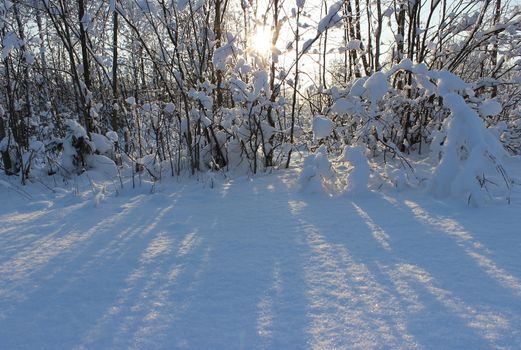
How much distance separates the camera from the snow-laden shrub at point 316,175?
93.5 inches

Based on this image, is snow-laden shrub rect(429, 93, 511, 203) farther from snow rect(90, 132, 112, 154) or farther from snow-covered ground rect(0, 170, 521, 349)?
snow rect(90, 132, 112, 154)

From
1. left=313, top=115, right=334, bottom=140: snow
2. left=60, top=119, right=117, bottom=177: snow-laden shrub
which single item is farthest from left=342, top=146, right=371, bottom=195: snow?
left=60, top=119, right=117, bottom=177: snow-laden shrub

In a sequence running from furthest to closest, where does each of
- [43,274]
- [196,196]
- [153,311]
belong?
[196,196], [43,274], [153,311]

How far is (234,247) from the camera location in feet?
4.96

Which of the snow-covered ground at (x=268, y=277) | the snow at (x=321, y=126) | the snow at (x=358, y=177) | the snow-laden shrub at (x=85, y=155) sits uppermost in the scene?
the snow at (x=321, y=126)

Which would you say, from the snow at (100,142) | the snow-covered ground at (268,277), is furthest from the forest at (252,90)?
the snow-covered ground at (268,277)

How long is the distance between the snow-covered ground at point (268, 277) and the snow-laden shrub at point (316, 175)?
0.87 feet

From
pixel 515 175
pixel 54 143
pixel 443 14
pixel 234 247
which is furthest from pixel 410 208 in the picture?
pixel 54 143

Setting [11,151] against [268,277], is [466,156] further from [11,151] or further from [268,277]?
[11,151]

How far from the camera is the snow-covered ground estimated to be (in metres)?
0.92

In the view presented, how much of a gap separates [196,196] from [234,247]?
105 centimetres

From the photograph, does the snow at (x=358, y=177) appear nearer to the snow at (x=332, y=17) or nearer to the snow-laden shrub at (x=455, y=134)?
the snow-laden shrub at (x=455, y=134)

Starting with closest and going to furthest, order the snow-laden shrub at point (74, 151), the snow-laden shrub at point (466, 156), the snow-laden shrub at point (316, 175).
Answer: the snow-laden shrub at point (466, 156) → the snow-laden shrub at point (316, 175) → the snow-laden shrub at point (74, 151)

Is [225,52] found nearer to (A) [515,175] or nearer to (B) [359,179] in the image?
(B) [359,179]
